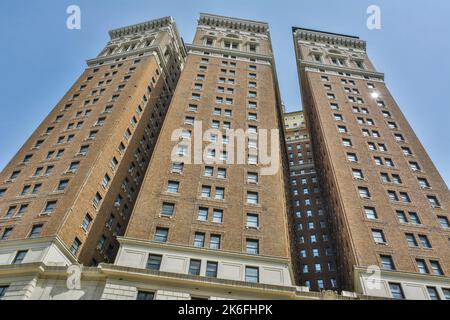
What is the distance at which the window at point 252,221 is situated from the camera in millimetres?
33844

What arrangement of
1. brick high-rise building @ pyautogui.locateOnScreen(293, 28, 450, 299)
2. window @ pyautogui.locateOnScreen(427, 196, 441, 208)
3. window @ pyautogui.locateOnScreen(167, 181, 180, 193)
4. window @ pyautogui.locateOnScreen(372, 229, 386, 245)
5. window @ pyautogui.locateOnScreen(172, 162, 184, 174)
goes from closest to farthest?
brick high-rise building @ pyautogui.locateOnScreen(293, 28, 450, 299)
window @ pyautogui.locateOnScreen(372, 229, 386, 245)
window @ pyautogui.locateOnScreen(167, 181, 180, 193)
window @ pyautogui.locateOnScreen(172, 162, 184, 174)
window @ pyautogui.locateOnScreen(427, 196, 441, 208)

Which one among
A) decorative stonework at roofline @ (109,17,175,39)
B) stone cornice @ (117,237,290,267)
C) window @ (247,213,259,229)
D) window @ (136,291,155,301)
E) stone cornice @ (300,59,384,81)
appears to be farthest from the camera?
decorative stonework at roofline @ (109,17,175,39)

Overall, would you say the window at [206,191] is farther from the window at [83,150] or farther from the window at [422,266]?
the window at [422,266]

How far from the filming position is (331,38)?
85312mm

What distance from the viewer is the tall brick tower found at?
29812 mm

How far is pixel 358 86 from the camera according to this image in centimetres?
6456

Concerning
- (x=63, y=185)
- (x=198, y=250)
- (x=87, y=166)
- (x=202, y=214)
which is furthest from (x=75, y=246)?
(x=198, y=250)

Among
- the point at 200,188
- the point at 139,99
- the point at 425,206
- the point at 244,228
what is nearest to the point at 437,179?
the point at 425,206

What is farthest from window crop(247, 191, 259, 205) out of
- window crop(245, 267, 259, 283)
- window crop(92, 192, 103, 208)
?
window crop(92, 192, 103, 208)

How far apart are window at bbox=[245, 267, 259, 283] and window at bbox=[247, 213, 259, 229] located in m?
4.81

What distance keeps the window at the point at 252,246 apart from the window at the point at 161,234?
7282 millimetres

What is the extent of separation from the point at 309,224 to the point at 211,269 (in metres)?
39.9

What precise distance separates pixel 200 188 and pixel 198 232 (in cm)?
597

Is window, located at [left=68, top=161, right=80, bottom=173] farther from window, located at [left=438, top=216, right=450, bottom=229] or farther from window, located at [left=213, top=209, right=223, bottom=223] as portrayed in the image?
window, located at [left=438, top=216, right=450, bottom=229]
